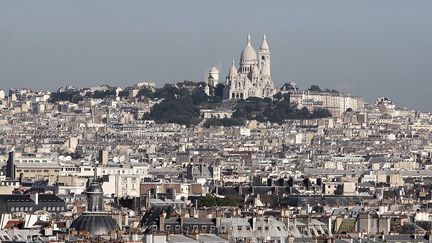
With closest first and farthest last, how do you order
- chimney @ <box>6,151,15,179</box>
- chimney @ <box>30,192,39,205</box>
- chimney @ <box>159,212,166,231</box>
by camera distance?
chimney @ <box>159,212,166,231</box> < chimney @ <box>30,192,39,205</box> < chimney @ <box>6,151,15,179</box>

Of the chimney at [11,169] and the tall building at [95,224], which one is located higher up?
the chimney at [11,169]

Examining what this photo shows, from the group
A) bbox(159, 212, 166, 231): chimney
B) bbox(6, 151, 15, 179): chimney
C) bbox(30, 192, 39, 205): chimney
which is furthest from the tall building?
bbox(6, 151, 15, 179): chimney

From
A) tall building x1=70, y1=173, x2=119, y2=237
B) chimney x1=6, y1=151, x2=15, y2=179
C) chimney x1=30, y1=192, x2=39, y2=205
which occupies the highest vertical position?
chimney x1=6, y1=151, x2=15, y2=179

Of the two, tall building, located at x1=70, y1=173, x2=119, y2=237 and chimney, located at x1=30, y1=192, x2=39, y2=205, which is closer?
tall building, located at x1=70, y1=173, x2=119, y2=237

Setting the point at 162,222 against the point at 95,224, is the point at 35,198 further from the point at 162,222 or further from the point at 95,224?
the point at 95,224

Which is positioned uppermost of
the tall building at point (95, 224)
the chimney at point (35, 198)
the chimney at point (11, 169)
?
the chimney at point (11, 169)

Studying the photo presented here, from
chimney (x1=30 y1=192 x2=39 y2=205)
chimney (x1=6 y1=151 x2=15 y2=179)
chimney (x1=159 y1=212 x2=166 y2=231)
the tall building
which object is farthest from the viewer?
chimney (x1=6 y1=151 x2=15 y2=179)

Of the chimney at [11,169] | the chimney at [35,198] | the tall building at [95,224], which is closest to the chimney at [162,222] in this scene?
the tall building at [95,224]

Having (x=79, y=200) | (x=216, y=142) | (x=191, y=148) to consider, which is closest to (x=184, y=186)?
(x=79, y=200)

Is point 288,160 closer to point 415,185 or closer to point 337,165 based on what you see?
point 337,165

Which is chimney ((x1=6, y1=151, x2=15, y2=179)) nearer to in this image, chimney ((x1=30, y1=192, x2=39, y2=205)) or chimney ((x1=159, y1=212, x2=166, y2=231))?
chimney ((x1=30, y1=192, x2=39, y2=205))

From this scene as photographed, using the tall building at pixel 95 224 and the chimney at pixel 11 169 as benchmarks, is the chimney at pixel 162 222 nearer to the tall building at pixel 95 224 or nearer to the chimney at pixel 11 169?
the tall building at pixel 95 224
